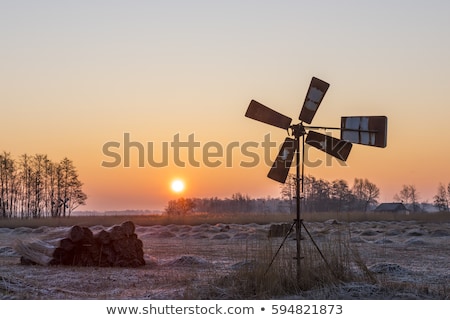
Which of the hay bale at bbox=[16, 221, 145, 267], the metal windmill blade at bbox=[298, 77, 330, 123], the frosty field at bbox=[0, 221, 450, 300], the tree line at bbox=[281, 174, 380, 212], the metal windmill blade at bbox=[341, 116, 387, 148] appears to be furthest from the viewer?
the tree line at bbox=[281, 174, 380, 212]

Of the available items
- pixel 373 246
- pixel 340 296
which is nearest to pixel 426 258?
pixel 373 246

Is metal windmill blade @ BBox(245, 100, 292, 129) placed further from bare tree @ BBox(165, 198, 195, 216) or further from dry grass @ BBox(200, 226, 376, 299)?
bare tree @ BBox(165, 198, 195, 216)

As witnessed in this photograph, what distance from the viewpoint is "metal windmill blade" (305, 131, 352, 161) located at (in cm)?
1094

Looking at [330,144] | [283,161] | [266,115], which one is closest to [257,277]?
[283,161]

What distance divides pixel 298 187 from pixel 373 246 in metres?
15.2

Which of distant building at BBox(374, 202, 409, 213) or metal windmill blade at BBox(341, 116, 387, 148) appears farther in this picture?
distant building at BBox(374, 202, 409, 213)

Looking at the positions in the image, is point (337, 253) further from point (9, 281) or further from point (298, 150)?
point (9, 281)

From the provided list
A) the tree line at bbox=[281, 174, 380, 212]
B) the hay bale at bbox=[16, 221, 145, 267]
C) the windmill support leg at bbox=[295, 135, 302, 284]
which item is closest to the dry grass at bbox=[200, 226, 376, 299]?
the windmill support leg at bbox=[295, 135, 302, 284]

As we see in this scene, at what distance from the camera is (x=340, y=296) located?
994 cm

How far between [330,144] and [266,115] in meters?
1.33

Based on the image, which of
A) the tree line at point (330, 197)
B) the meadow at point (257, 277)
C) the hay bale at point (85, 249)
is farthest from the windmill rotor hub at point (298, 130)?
the tree line at point (330, 197)

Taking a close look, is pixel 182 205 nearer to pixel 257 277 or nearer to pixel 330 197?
pixel 330 197

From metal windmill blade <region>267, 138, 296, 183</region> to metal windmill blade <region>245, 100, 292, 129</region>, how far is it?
34 cm

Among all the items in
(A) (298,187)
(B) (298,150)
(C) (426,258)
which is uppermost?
(B) (298,150)
